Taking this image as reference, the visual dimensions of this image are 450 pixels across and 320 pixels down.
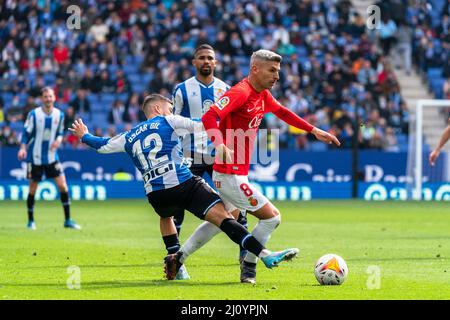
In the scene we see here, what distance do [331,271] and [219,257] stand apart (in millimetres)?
3453

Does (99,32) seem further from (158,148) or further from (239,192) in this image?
(239,192)

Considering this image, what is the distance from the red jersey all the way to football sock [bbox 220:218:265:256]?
1.66ft

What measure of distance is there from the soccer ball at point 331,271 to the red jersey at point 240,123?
3.85ft

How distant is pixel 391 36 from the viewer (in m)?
34.1

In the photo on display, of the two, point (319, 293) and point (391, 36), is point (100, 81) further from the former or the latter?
point (319, 293)

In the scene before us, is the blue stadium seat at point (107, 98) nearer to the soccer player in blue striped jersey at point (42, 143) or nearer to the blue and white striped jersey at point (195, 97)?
the soccer player in blue striped jersey at point (42, 143)

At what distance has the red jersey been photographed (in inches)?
→ 394

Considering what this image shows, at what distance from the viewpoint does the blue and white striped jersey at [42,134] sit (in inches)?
723

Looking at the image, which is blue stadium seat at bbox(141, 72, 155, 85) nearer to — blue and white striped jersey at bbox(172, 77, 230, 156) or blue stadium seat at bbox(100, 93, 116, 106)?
blue stadium seat at bbox(100, 93, 116, 106)

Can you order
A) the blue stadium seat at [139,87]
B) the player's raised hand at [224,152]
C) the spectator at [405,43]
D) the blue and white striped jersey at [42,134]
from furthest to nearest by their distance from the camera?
the spectator at [405,43]
the blue stadium seat at [139,87]
the blue and white striped jersey at [42,134]
the player's raised hand at [224,152]

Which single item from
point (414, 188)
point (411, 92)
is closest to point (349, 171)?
point (414, 188)

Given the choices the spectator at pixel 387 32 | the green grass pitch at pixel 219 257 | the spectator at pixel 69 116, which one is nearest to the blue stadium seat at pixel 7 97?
the spectator at pixel 69 116

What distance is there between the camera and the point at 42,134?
→ 18.4 meters

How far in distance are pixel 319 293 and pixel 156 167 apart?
218 cm
